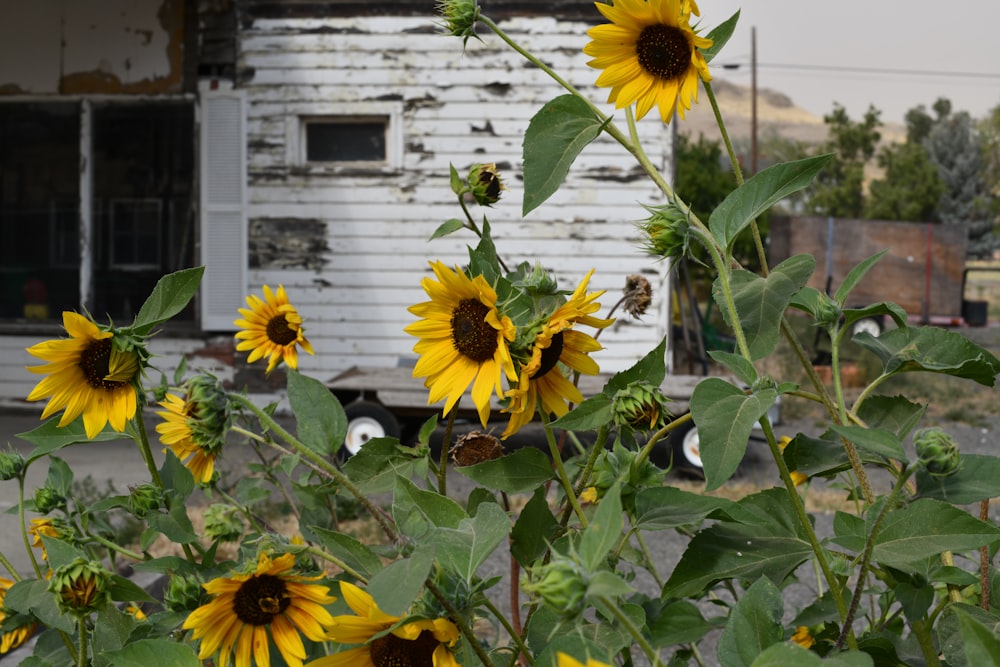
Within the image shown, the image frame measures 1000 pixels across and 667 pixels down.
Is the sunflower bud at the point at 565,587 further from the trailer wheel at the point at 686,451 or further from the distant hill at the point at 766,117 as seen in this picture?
the distant hill at the point at 766,117

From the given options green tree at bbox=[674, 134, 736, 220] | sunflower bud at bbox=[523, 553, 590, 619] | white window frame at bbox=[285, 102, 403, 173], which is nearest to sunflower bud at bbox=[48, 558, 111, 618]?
sunflower bud at bbox=[523, 553, 590, 619]

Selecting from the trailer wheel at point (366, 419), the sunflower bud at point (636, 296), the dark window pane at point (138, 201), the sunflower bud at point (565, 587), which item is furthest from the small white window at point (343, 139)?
the sunflower bud at point (565, 587)

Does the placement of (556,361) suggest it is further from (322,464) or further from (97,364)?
(97,364)

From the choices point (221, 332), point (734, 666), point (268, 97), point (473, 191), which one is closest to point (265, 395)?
point (221, 332)

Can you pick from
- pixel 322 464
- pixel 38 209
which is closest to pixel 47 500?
pixel 322 464

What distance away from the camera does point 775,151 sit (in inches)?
2057

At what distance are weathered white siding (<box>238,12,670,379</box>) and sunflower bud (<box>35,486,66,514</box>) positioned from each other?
236 inches

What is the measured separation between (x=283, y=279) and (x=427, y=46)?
182cm

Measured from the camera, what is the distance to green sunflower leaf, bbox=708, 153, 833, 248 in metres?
0.73

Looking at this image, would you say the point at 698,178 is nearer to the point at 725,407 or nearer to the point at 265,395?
the point at 265,395

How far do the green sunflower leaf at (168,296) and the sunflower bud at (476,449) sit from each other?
0.29 meters

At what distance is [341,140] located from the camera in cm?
733

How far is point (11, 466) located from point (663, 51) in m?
0.86

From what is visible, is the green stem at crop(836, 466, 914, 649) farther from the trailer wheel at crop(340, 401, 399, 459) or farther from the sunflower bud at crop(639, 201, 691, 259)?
the trailer wheel at crop(340, 401, 399, 459)
